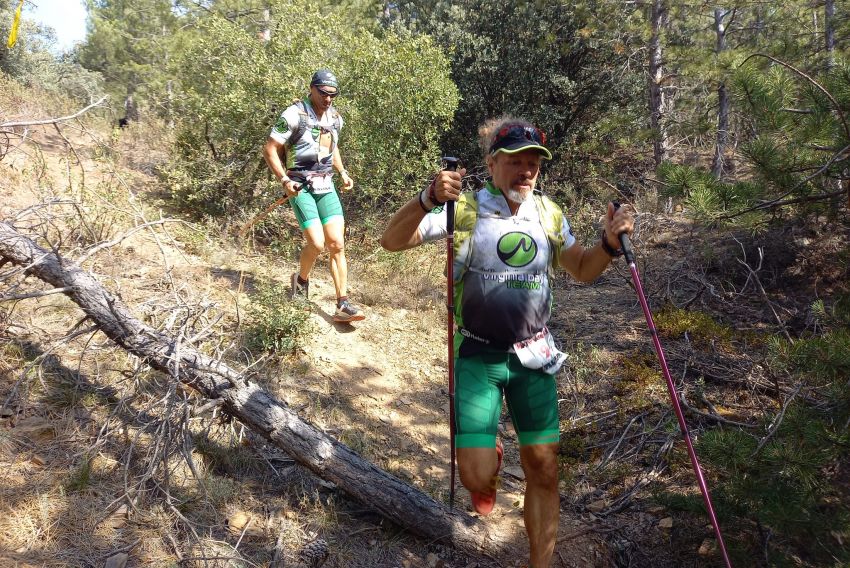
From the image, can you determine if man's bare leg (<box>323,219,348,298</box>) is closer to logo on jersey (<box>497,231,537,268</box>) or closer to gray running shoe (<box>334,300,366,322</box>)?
gray running shoe (<box>334,300,366,322</box>)

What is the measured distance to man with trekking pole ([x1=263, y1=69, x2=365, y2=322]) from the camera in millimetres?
4973

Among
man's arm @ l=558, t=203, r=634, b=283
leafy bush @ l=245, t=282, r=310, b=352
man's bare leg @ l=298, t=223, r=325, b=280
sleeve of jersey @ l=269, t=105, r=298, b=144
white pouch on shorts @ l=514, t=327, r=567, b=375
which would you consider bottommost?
leafy bush @ l=245, t=282, r=310, b=352

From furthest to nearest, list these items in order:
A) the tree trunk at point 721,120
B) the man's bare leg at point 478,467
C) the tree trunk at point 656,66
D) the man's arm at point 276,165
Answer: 1. the tree trunk at point 656,66
2. the tree trunk at point 721,120
3. the man's arm at point 276,165
4. the man's bare leg at point 478,467

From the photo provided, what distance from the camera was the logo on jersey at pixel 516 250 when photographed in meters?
2.77

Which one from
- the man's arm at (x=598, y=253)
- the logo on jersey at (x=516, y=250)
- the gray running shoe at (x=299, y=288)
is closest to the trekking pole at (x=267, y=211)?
the gray running shoe at (x=299, y=288)

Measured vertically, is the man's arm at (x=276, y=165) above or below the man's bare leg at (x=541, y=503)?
above

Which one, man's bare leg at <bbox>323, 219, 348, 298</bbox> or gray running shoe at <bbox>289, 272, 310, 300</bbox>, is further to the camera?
gray running shoe at <bbox>289, 272, 310, 300</bbox>

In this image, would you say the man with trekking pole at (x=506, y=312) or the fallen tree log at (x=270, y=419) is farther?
the fallen tree log at (x=270, y=419)

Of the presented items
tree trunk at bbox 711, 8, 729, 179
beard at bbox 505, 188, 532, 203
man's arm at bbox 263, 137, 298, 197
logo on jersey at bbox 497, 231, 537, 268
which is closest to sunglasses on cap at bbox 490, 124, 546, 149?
beard at bbox 505, 188, 532, 203

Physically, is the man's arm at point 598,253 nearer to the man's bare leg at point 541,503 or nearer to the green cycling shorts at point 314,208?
the man's bare leg at point 541,503

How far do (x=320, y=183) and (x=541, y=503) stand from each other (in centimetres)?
345

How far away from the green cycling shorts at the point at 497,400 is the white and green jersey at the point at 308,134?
2973 millimetres

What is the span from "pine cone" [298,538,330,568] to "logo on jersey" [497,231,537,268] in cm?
177

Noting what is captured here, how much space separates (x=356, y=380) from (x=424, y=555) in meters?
1.93
